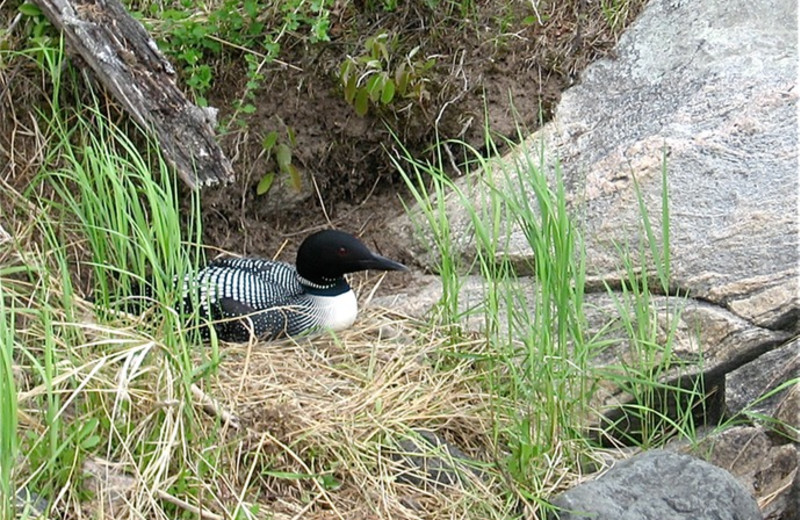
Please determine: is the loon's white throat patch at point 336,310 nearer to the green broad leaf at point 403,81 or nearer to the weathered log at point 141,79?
the weathered log at point 141,79

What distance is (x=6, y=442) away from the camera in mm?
2639

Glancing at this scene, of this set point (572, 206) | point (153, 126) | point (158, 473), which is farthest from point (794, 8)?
point (158, 473)

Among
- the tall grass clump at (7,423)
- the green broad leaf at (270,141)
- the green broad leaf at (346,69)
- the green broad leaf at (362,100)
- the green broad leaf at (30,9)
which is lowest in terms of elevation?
the tall grass clump at (7,423)

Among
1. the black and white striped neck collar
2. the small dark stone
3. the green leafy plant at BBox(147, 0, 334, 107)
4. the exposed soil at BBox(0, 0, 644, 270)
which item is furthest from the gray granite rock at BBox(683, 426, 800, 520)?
the green leafy plant at BBox(147, 0, 334, 107)

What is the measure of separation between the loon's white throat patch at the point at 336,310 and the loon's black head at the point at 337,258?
70mm

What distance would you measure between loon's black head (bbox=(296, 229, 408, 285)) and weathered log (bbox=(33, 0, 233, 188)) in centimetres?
45

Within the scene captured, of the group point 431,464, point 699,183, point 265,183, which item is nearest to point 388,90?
point 265,183

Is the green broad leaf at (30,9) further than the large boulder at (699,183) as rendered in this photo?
Yes

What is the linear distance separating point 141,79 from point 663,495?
6.65 feet

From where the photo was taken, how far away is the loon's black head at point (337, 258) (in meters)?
4.28

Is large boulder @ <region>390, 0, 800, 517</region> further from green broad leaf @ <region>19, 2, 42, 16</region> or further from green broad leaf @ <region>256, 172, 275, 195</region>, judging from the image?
green broad leaf @ <region>19, 2, 42, 16</region>

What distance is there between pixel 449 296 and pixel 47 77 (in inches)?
59.4

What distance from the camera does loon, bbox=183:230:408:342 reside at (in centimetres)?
411

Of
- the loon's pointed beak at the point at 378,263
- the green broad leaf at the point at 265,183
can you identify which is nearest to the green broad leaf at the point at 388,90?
the green broad leaf at the point at 265,183
